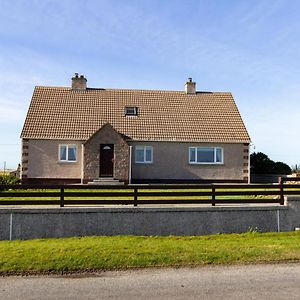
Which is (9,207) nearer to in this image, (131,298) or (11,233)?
(11,233)

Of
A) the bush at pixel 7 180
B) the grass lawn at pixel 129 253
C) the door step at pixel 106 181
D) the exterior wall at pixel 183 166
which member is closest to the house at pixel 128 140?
the exterior wall at pixel 183 166

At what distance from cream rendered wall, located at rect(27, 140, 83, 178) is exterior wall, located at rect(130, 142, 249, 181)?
13.2 ft

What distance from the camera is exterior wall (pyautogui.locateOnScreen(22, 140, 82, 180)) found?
2703 cm

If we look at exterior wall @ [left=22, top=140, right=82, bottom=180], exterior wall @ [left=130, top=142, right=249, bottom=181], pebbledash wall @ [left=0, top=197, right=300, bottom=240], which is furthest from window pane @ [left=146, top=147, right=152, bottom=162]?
pebbledash wall @ [left=0, top=197, right=300, bottom=240]

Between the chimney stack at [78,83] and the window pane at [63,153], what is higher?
the chimney stack at [78,83]

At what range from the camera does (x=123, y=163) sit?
26984 mm

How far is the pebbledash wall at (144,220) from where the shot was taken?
12.8 meters

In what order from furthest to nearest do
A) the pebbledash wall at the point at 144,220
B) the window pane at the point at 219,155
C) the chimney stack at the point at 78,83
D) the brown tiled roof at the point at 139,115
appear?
the chimney stack at the point at 78,83, the window pane at the point at 219,155, the brown tiled roof at the point at 139,115, the pebbledash wall at the point at 144,220

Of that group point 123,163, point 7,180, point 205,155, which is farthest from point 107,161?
point 205,155

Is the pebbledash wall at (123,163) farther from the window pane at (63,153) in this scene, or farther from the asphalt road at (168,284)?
the asphalt road at (168,284)

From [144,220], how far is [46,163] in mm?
15135

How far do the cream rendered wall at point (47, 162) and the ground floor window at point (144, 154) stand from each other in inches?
150

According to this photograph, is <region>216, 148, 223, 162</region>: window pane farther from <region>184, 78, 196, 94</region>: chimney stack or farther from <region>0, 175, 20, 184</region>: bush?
<region>0, 175, 20, 184</region>: bush

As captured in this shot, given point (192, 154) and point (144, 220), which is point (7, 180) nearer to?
point (192, 154)
